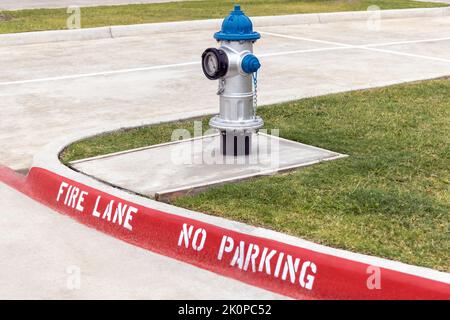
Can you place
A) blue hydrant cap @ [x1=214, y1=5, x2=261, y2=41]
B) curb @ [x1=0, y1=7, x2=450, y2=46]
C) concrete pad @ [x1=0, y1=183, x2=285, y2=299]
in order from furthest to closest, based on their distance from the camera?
curb @ [x1=0, y1=7, x2=450, y2=46]
blue hydrant cap @ [x1=214, y1=5, x2=261, y2=41]
concrete pad @ [x1=0, y1=183, x2=285, y2=299]

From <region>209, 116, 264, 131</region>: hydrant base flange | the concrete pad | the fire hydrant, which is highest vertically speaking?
the fire hydrant

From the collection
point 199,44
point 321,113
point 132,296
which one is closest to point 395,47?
point 199,44

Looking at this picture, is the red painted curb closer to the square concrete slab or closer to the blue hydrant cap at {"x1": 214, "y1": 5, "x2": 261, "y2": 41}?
the square concrete slab

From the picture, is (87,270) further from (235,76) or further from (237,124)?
(235,76)

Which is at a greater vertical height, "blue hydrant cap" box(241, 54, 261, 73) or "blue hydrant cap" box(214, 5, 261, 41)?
"blue hydrant cap" box(214, 5, 261, 41)

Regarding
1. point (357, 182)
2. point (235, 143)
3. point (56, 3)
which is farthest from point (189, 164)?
point (56, 3)

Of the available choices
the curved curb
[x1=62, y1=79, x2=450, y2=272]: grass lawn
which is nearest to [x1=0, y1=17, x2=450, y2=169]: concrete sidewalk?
[x1=62, y1=79, x2=450, y2=272]: grass lawn

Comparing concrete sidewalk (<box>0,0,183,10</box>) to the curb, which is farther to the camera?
concrete sidewalk (<box>0,0,183,10</box>)

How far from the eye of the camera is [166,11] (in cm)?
1873

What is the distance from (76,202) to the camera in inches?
235

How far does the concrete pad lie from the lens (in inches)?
183

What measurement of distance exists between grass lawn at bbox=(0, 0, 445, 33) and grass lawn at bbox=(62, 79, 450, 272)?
8.26m

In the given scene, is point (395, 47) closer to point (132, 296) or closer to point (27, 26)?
point (27, 26)

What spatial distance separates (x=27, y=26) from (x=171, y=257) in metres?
11.4
